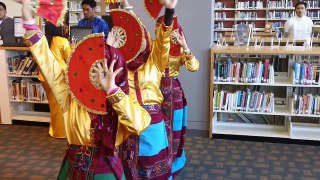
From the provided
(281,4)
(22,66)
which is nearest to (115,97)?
(22,66)

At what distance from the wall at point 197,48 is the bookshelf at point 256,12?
508 cm

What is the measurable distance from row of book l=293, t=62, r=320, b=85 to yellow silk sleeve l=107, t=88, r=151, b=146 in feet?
9.41

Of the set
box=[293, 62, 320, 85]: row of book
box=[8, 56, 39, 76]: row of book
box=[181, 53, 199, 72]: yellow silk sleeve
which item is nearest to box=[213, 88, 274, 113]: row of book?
box=[293, 62, 320, 85]: row of book

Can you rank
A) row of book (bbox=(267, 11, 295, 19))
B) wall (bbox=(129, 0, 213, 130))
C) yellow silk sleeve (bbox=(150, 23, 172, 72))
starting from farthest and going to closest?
row of book (bbox=(267, 11, 295, 19)) < wall (bbox=(129, 0, 213, 130)) < yellow silk sleeve (bbox=(150, 23, 172, 72))

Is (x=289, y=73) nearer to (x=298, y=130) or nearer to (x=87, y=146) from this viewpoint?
(x=298, y=130)

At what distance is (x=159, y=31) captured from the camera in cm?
224

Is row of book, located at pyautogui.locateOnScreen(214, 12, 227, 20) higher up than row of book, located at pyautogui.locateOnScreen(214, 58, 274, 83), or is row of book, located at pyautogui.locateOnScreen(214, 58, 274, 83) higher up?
row of book, located at pyautogui.locateOnScreen(214, 12, 227, 20)

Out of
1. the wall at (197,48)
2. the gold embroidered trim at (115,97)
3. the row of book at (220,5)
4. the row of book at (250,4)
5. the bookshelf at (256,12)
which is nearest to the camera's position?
the gold embroidered trim at (115,97)

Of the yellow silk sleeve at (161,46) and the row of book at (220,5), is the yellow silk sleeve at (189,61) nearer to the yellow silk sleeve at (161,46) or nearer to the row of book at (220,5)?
the yellow silk sleeve at (161,46)

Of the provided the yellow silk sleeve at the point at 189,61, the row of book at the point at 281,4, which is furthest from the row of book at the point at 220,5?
the yellow silk sleeve at the point at 189,61

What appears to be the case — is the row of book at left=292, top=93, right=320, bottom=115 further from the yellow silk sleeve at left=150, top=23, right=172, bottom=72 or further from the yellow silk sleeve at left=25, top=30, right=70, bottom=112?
the yellow silk sleeve at left=25, top=30, right=70, bottom=112

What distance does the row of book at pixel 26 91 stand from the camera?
485 centimetres

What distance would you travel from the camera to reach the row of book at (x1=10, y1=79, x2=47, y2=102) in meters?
4.85

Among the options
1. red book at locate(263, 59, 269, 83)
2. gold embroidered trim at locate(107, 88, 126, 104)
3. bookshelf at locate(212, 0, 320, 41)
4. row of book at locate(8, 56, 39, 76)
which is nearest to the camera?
gold embroidered trim at locate(107, 88, 126, 104)
